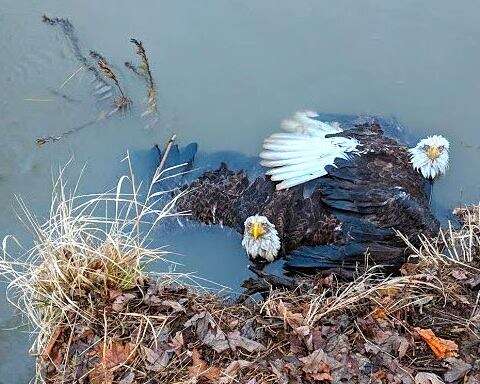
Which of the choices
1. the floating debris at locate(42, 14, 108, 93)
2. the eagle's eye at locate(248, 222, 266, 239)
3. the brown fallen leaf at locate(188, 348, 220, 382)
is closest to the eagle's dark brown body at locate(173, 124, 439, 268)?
the eagle's eye at locate(248, 222, 266, 239)

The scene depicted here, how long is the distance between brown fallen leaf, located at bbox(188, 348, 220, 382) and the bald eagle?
92 centimetres

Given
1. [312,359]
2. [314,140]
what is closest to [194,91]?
[314,140]

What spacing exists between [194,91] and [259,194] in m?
1.23

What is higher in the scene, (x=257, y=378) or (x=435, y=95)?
(x=435, y=95)

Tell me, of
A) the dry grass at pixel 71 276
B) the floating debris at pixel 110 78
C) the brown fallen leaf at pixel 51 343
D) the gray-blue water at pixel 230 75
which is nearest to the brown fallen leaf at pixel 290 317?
the dry grass at pixel 71 276

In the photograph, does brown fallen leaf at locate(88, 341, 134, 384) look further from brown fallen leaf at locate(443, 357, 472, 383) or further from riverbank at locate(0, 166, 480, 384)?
brown fallen leaf at locate(443, 357, 472, 383)

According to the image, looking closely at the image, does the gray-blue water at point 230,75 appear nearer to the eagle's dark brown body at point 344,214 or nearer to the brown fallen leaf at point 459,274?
the eagle's dark brown body at point 344,214

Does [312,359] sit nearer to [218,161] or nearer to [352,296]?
[352,296]

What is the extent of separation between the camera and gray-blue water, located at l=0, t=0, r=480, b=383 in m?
5.04

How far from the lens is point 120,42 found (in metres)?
5.48

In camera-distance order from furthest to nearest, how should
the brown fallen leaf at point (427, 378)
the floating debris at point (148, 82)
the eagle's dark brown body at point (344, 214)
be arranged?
the floating debris at point (148, 82)
the eagle's dark brown body at point (344, 214)
the brown fallen leaf at point (427, 378)

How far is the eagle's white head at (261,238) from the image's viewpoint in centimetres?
416

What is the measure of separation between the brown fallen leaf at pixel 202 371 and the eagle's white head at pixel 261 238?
0.92 m

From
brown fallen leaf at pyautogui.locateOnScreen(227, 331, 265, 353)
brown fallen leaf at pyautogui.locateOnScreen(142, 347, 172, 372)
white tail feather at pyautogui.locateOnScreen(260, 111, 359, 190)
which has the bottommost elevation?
brown fallen leaf at pyautogui.locateOnScreen(227, 331, 265, 353)
